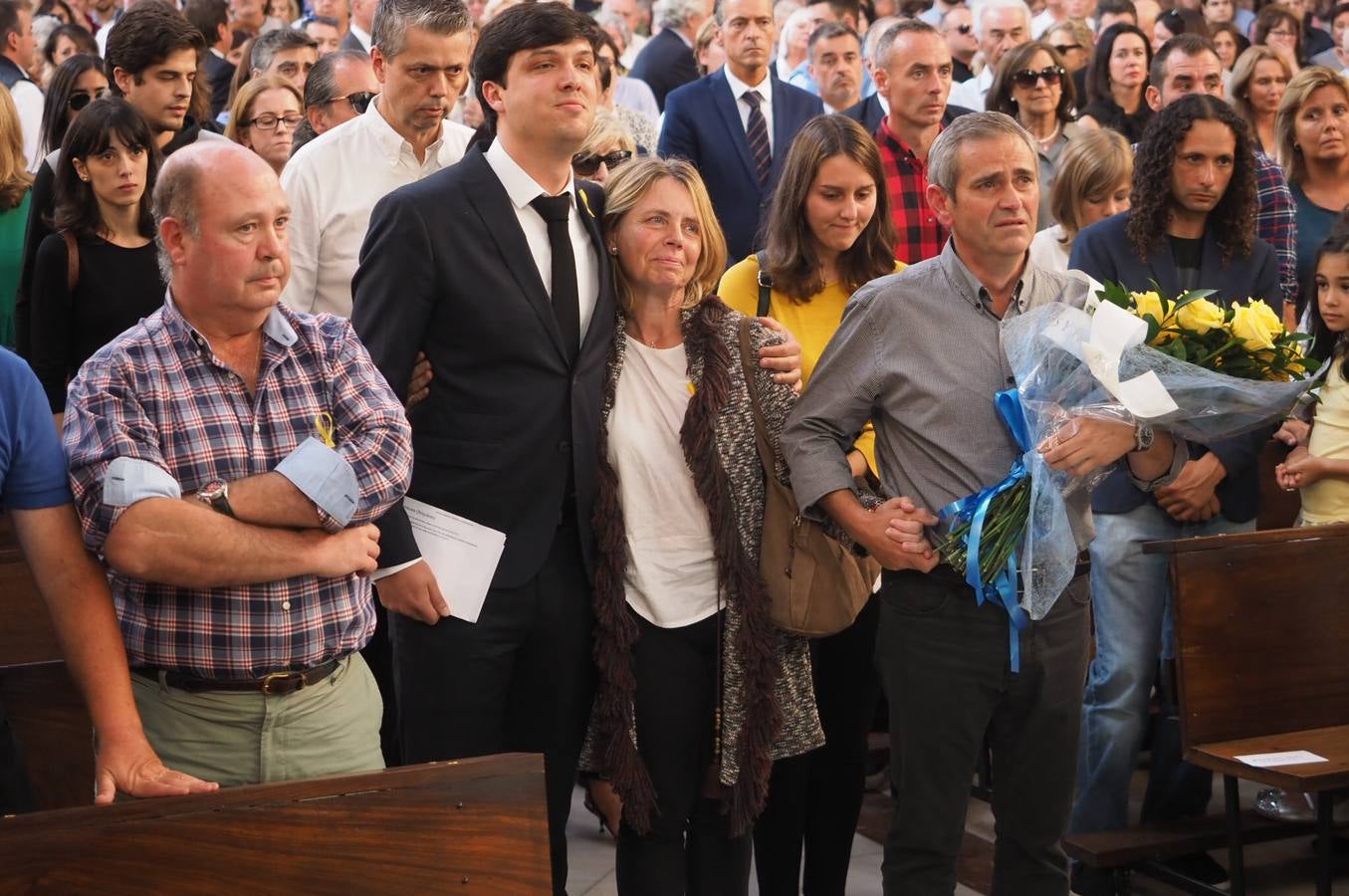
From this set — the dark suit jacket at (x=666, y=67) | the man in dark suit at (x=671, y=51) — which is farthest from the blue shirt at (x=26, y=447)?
the dark suit jacket at (x=666, y=67)

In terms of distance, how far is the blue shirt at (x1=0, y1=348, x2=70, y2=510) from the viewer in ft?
7.27

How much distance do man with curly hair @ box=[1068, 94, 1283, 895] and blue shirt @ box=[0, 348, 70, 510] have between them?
2472mm

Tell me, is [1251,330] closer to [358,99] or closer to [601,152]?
[601,152]

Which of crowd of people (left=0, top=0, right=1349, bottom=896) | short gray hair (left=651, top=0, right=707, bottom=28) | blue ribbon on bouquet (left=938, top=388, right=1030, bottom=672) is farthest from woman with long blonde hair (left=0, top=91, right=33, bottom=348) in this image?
short gray hair (left=651, top=0, right=707, bottom=28)

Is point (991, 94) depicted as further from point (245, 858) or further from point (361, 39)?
point (245, 858)

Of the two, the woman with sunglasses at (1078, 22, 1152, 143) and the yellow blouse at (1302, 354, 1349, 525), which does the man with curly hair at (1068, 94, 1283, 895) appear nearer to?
the yellow blouse at (1302, 354, 1349, 525)

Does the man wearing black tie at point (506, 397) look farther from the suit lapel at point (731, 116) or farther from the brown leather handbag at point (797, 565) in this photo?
the suit lapel at point (731, 116)

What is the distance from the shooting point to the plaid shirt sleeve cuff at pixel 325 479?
2350 mm

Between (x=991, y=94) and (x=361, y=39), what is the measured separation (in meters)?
2.84

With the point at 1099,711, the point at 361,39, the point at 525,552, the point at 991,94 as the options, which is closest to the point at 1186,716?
the point at 1099,711

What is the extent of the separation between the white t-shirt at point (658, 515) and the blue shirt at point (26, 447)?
1.07 metres

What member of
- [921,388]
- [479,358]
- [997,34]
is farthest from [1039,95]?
[479,358]

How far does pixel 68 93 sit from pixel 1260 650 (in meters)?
3.98

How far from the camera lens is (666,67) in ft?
25.3
